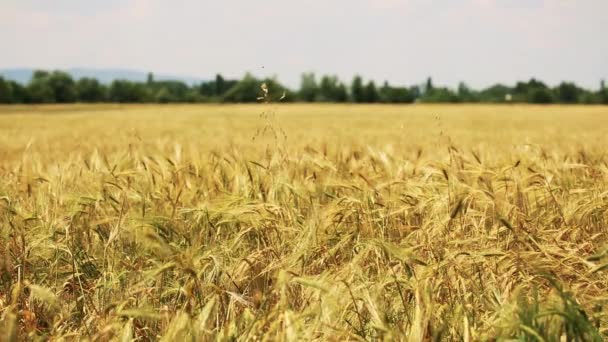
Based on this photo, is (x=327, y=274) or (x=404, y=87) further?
(x=404, y=87)

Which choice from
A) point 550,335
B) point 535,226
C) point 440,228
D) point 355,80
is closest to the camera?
point 550,335

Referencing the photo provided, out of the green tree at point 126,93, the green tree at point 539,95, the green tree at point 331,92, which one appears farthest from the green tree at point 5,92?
the green tree at point 539,95

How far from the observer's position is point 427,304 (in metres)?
1.23

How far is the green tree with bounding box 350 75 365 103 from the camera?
62906 millimetres

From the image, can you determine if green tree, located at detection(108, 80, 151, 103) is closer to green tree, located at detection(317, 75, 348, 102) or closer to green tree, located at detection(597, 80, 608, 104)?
green tree, located at detection(317, 75, 348, 102)

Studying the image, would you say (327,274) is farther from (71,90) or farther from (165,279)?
(71,90)

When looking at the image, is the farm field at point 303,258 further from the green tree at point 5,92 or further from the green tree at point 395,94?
the green tree at point 395,94

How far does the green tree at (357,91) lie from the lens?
206 ft

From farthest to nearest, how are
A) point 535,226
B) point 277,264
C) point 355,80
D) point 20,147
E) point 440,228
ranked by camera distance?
1. point 355,80
2. point 20,147
3. point 535,226
4. point 440,228
5. point 277,264

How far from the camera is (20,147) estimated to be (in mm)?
5773

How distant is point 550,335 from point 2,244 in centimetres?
168

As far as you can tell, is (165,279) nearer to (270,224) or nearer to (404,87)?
(270,224)

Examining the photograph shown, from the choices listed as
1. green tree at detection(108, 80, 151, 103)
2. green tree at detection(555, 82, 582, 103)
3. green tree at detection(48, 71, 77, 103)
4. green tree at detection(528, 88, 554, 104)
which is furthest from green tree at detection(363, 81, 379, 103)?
green tree at detection(48, 71, 77, 103)

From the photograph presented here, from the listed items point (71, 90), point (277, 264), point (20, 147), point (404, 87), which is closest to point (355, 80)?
point (404, 87)
